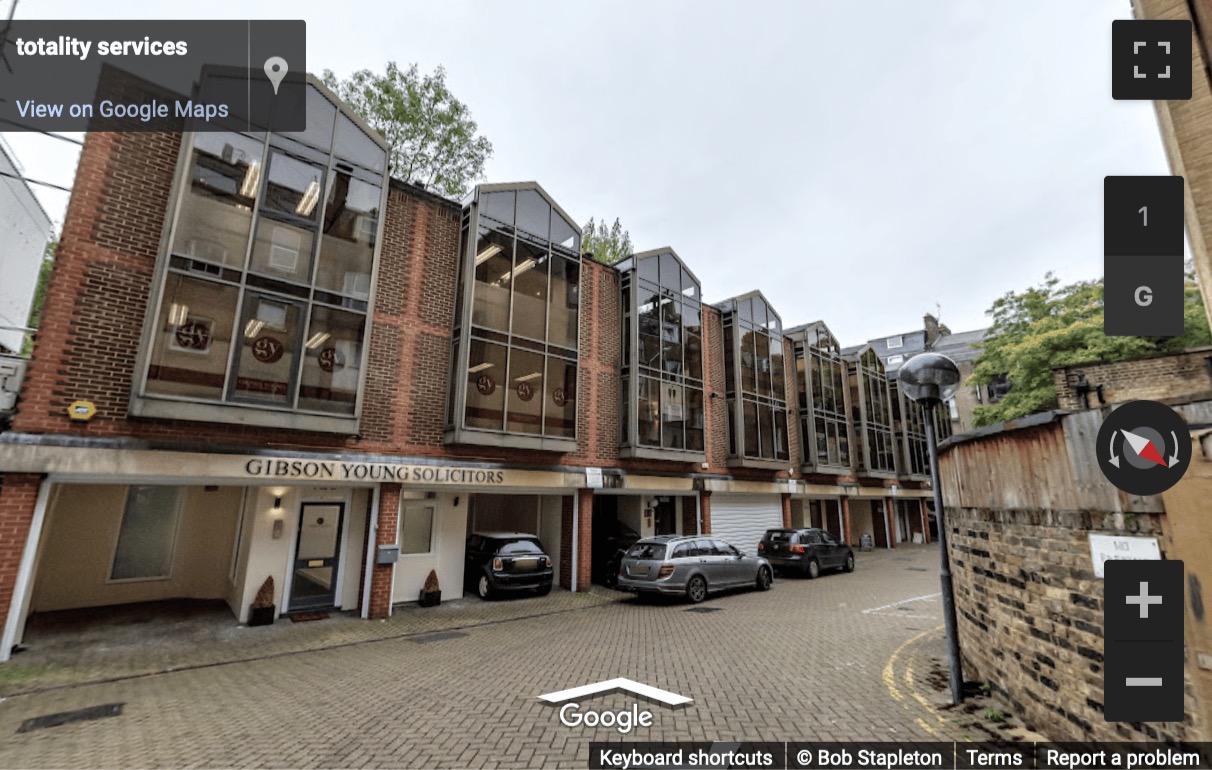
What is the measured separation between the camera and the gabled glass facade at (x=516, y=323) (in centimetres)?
1233

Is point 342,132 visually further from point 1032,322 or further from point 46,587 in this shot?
point 1032,322

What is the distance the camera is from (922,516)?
3262cm

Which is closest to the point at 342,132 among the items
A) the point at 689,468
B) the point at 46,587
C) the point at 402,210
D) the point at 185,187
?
the point at 402,210

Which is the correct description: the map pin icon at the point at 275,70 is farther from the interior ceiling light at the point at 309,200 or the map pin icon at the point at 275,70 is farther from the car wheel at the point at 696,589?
the car wheel at the point at 696,589

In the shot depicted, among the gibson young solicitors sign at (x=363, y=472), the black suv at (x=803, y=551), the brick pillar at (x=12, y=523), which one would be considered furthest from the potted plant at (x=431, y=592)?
the black suv at (x=803, y=551)

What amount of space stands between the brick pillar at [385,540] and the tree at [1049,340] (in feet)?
72.4

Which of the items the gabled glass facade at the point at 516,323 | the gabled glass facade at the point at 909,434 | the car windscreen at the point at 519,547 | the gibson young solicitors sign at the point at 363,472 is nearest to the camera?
the gibson young solicitors sign at the point at 363,472

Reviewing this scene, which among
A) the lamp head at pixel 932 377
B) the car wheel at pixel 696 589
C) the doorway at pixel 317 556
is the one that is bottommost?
the car wheel at pixel 696 589

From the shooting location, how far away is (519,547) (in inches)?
518

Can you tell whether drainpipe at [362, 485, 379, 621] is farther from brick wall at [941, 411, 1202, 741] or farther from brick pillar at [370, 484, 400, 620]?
brick wall at [941, 411, 1202, 741]

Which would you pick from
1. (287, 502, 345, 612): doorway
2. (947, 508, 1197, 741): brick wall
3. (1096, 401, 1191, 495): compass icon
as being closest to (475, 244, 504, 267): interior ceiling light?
(287, 502, 345, 612): doorway

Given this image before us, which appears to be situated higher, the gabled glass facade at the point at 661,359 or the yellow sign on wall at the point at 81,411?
the gabled glass facade at the point at 661,359

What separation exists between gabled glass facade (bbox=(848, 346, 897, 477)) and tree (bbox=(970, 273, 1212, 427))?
5184mm

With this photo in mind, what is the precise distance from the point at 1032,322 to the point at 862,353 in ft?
25.2
